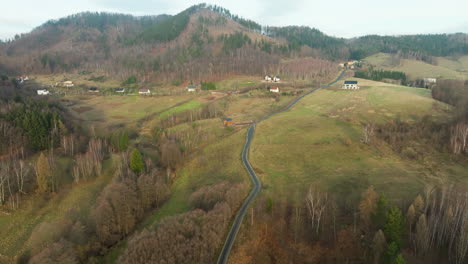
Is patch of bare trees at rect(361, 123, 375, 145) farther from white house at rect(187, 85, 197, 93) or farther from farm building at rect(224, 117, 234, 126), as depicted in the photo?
white house at rect(187, 85, 197, 93)

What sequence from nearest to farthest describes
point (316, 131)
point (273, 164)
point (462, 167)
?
point (462, 167) < point (273, 164) < point (316, 131)

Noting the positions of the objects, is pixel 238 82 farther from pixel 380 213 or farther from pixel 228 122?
pixel 380 213

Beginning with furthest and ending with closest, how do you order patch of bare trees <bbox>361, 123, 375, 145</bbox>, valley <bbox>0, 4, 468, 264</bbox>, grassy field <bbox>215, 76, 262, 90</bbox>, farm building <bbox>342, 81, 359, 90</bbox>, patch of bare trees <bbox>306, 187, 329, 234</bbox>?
grassy field <bbox>215, 76, 262, 90</bbox>, farm building <bbox>342, 81, 359, 90</bbox>, patch of bare trees <bbox>361, 123, 375, 145</bbox>, patch of bare trees <bbox>306, 187, 329, 234</bbox>, valley <bbox>0, 4, 468, 264</bbox>

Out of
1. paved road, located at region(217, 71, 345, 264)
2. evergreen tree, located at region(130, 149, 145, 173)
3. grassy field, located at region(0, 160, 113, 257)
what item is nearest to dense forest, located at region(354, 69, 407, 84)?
paved road, located at region(217, 71, 345, 264)

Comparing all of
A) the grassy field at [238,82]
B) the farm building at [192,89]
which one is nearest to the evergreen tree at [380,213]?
the grassy field at [238,82]

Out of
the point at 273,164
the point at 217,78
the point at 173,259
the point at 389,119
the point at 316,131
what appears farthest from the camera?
the point at 217,78

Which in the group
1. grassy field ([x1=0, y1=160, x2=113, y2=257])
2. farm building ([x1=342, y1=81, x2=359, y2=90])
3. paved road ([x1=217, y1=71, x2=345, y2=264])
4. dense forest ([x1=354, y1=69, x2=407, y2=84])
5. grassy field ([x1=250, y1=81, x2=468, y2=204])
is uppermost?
dense forest ([x1=354, y1=69, x2=407, y2=84])

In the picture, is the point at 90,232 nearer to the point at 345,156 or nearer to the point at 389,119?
the point at 345,156

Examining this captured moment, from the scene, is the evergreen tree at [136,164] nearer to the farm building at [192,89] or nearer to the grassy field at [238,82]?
the farm building at [192,89]

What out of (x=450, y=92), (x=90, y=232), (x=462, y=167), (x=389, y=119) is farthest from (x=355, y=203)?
(x=450, y=92)
